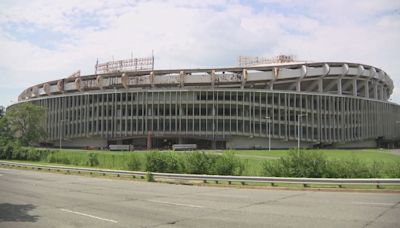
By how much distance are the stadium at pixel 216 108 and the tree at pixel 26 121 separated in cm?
844

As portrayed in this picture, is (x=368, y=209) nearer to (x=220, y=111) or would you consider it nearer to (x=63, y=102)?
(x=220, y=111)

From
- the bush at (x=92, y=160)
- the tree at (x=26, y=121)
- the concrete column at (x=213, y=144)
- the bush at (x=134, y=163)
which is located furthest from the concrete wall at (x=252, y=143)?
the bush at (x=134, y=163)

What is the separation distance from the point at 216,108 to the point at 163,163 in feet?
218

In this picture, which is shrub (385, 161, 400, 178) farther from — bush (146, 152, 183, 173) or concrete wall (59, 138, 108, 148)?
concrete wall (59, 138, 108, 148)

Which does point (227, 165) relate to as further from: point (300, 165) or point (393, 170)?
point (393, 170)

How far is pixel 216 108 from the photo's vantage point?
99312 millimetres

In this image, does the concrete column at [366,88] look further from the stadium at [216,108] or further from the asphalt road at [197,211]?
the asphalt road at [197,211]

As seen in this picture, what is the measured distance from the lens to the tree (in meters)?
95.5

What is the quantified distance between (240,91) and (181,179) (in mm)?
70532

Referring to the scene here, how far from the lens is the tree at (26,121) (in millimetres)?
95500

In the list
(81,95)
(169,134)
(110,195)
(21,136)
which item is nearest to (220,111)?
(169,134)

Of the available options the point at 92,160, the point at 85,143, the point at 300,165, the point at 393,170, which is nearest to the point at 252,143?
the point at 85,143

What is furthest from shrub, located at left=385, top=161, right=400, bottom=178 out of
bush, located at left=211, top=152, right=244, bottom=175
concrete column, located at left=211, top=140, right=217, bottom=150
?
concrete column, located at left=211, top=140, right=217, bottom=150

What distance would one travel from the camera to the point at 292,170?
26.3 m
